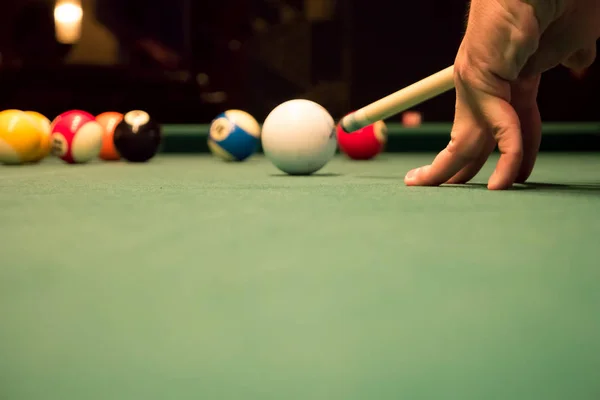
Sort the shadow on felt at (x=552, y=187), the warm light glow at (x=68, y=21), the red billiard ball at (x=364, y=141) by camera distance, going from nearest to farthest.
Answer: the shadow on felt at (x=552, y=187)
the red billiard ball at (x=364, y=141)
the warm light glow at (x=68, y=21)

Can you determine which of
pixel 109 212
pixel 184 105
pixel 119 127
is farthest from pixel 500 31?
pixel 184 105

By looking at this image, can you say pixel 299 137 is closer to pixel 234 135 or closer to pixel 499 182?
pixel 499 182

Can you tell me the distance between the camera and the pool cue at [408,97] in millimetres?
2662

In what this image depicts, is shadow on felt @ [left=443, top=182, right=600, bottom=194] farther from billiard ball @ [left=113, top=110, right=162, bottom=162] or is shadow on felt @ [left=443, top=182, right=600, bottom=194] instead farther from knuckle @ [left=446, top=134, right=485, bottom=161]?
billiard ball @ [left=113, top=110, right=162, bottom=162]

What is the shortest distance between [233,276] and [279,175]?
2306 millimetres

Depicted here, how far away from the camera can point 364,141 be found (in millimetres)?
4660

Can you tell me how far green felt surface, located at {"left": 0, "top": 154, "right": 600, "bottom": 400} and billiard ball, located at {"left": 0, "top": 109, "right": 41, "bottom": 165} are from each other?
278cm

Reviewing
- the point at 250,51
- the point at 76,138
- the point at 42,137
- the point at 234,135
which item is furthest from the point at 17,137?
the point at 250,51

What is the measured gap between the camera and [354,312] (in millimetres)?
899

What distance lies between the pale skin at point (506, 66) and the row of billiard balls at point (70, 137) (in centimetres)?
245

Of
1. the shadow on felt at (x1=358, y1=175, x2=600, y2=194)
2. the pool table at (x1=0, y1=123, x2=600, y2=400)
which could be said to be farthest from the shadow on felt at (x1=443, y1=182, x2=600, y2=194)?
the pool table at (x1=0, y1=123, x2=600, y2=400)

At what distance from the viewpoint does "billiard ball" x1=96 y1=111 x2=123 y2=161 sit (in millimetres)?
4730

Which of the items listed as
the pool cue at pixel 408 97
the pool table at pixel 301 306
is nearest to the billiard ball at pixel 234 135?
the pool cue at pixel 408 97

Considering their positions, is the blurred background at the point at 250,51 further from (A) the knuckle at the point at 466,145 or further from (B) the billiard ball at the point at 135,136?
(A) the knuckle at the point at 466,145
